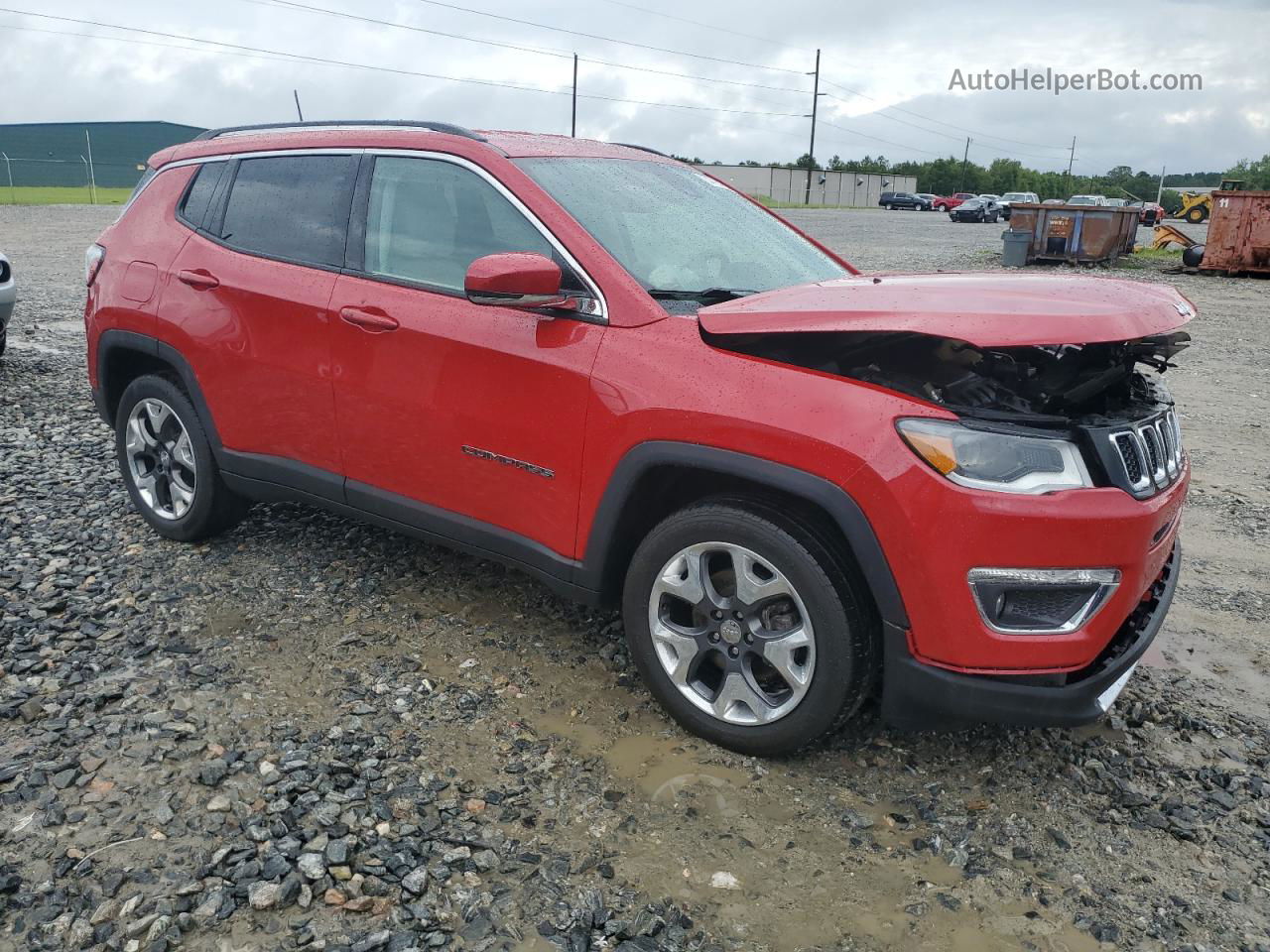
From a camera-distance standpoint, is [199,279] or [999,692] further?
[199,279]

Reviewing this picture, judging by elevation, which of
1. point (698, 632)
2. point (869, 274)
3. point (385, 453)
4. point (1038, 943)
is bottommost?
point (1038, 943)

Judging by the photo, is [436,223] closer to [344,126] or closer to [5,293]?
[344,126]

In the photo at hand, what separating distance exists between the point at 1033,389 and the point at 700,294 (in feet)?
3.57

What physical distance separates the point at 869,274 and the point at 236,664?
2746mm

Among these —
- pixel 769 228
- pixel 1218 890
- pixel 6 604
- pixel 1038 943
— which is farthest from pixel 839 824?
pixel 6 604

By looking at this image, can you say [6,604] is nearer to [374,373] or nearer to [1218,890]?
[374,373]

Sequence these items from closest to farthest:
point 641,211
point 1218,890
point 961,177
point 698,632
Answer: point 1218,890
point 698,632
point 641,211
point 961,177

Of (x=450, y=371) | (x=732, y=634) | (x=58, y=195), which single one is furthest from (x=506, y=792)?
(x=58, y=195)

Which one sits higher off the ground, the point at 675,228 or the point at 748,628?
the point at 675,228

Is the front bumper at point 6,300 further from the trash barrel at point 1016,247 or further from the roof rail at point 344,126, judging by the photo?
the trash barrel at point 1016,247

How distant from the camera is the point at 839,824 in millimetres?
2803

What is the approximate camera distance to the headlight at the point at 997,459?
2.53 m

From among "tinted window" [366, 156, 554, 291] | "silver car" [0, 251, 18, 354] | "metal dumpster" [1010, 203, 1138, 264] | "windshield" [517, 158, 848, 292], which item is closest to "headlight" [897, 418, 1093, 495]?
"windshield" [517, 158, 848, 292]

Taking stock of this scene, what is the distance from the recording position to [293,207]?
4004 millimetres
